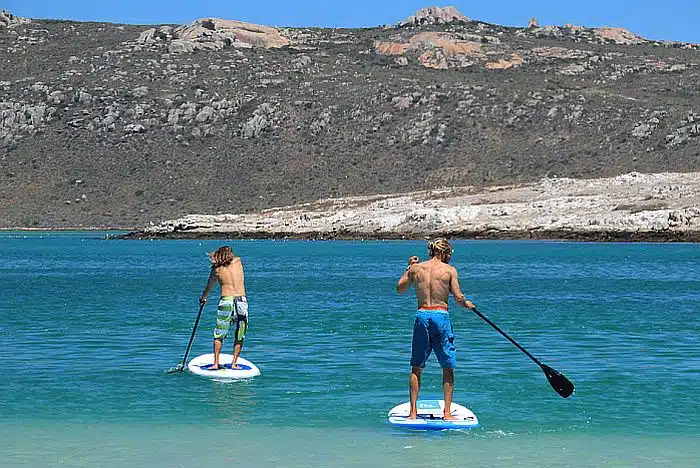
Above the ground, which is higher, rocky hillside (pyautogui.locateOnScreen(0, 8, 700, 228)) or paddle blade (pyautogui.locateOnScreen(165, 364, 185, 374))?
rocky hillside (pyautogui.locateOnScreen(0, 8, 700, 228))

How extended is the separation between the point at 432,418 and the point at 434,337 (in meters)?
1.11

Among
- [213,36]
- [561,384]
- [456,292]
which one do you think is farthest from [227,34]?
[456,292]

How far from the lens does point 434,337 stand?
12.4 meters

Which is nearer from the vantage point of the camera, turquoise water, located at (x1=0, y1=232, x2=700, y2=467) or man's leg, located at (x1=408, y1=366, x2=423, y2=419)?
turquoise water, located at (x1=0, y1=232, x2=700, y2=467)

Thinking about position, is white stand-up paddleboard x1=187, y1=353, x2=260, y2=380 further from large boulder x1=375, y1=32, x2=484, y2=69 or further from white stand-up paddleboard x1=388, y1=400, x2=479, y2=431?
large boulder x1=375, y1=32, x2=484, y2=69

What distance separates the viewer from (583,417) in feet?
45.4

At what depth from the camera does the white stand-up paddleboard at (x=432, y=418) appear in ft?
42.4

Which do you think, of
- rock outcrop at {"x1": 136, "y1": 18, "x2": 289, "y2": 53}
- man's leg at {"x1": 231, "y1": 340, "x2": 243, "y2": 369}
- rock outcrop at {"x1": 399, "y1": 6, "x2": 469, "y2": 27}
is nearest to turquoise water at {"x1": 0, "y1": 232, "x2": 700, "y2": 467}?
man's leg at {"x1": 231, "y1": 340, "x2": 243, "y2": 369}

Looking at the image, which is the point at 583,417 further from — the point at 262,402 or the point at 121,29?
the point at 121,29

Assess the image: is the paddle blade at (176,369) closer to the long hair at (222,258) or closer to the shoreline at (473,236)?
the long hair at (222,258)

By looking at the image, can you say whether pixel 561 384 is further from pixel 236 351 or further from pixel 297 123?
pixel 297 123

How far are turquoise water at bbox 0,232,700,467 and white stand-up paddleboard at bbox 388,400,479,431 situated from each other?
0.16 m

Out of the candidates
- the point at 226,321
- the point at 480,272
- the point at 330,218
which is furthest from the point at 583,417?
the point at 330,218

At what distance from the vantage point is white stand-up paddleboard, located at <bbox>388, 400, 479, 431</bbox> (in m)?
12.9
